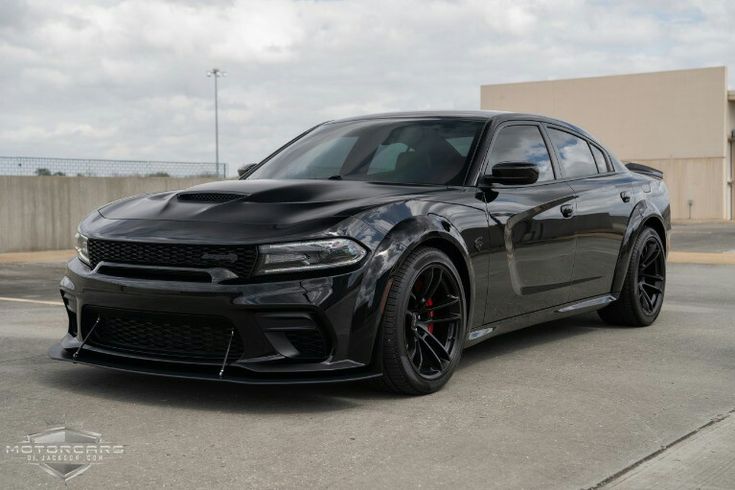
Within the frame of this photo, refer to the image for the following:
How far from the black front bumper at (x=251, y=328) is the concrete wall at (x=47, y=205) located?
15.7 meters

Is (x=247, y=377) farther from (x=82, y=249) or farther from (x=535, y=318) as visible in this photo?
(x=535, y=318)

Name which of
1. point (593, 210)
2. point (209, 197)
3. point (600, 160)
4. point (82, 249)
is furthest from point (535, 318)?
point (82, 249)

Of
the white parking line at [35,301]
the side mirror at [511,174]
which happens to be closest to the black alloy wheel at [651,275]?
the side mirror at [511,174]

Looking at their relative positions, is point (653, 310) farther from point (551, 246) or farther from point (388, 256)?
point (388, 256)

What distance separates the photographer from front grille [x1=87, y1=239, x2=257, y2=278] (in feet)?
14.9

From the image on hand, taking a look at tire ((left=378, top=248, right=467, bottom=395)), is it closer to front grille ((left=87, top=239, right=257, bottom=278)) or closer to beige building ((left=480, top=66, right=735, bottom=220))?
front grille ((left=87, top=239, right=257, bottom=278))

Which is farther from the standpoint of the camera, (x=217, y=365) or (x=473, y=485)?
(x=217, y=365)

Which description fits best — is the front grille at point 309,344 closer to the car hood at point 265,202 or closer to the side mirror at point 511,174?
the car hood at point 265,202

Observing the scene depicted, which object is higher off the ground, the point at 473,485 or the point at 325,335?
the point at 325,335

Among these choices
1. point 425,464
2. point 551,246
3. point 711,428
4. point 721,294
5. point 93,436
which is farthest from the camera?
point 721,294

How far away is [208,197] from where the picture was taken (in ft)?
16.8

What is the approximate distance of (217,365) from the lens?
460 centimetres

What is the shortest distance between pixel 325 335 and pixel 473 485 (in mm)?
1274

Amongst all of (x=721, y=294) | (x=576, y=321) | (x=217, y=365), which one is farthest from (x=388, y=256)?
(x=721, y=294)
